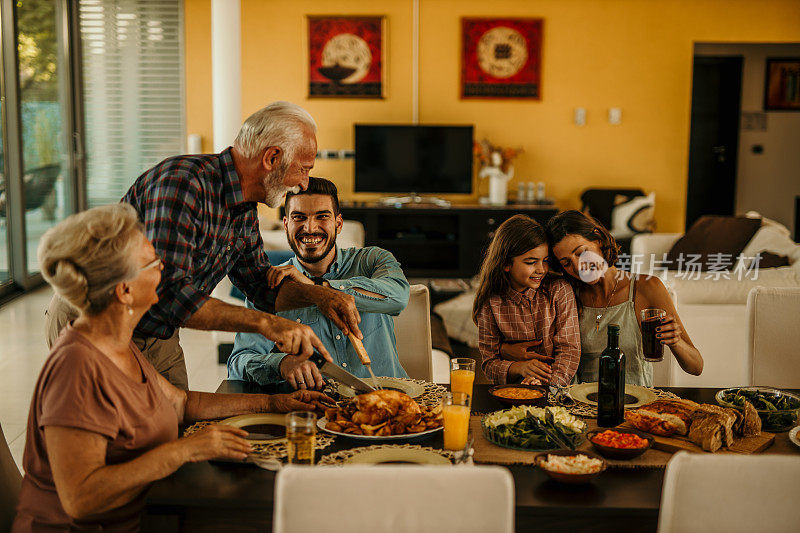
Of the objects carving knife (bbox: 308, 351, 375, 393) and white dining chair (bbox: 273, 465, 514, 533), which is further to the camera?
carving knife (bbox: 308, 351, 375, 393)

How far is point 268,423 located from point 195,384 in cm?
257

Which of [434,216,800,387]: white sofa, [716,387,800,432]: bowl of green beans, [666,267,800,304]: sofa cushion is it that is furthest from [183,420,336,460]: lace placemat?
[666,267,800,304]: sofa cushion

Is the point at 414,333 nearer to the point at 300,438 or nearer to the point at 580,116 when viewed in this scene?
the point at 300,438

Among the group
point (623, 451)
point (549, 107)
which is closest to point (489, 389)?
point (623, 451)

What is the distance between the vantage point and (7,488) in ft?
5.39

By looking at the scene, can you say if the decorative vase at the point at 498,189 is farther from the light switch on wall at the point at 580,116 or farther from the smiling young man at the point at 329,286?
the smiling young man at the point at 329,286

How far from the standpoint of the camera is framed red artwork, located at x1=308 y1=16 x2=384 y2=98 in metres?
7.48

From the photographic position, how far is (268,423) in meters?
1.80

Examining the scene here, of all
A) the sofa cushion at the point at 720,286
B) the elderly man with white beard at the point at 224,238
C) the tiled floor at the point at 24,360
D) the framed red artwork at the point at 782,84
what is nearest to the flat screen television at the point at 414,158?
the tiled floor at the point at 24,360

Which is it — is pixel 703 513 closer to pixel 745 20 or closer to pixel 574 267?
pixel 574 267

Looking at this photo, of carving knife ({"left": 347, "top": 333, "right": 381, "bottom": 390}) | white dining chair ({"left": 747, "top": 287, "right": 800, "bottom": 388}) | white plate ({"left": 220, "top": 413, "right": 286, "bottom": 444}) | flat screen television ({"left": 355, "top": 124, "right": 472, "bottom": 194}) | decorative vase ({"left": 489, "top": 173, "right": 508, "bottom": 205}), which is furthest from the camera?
flat screen television ({"left": 355, "top": 124, "right": 472, "bottom": 194})

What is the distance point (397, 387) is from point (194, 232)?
2.15ft

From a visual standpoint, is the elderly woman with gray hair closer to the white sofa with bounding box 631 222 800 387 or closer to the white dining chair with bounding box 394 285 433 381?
the white dining chair with bounding box 394 285 433 381

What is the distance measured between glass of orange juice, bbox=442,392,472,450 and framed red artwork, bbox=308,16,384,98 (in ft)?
20.6
